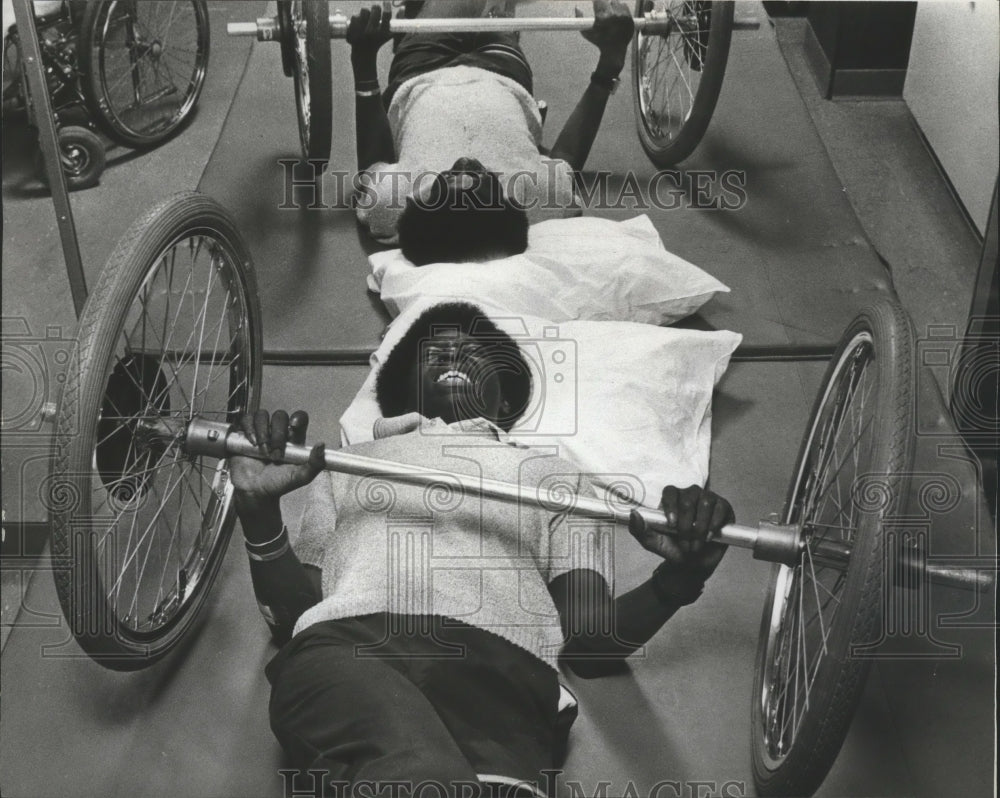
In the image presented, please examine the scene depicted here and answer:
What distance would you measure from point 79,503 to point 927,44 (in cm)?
198

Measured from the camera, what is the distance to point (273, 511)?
158cm

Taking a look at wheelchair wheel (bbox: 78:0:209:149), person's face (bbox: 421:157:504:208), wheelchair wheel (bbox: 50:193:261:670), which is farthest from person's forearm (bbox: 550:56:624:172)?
wheelchair wheel (bbox: 78:0:209:149)

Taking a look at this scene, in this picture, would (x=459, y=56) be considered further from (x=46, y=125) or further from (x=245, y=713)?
(x=245, y=713)

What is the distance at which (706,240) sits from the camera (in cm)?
261

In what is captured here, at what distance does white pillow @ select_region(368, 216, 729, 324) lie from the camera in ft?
7.01

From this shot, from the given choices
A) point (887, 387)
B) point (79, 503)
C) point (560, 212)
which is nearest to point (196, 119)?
point (560, 212)

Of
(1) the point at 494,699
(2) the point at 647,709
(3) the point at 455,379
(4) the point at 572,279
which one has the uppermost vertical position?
(3) the point at 455,379

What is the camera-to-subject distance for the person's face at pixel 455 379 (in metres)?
1.71

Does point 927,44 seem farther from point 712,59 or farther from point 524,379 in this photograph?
point 524,379

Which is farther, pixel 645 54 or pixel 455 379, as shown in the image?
pixel 645 54

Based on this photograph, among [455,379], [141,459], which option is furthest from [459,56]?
[141,459]

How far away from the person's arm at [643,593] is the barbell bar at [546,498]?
0.02 meters

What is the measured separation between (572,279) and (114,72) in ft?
5.10

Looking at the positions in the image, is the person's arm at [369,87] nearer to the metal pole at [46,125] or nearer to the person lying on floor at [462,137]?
the person lying on floor at [462,137]
